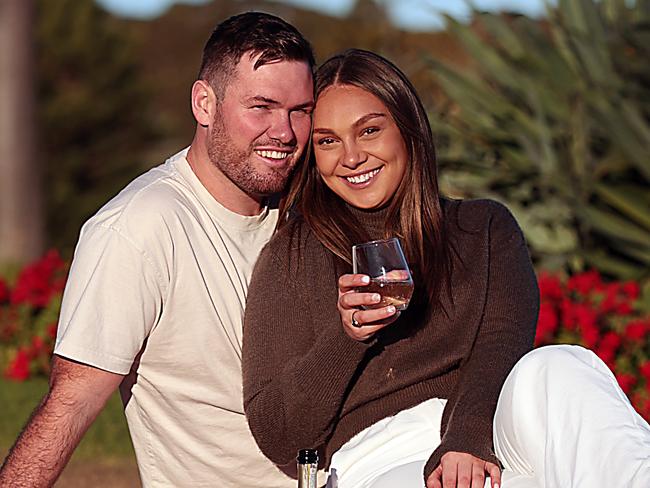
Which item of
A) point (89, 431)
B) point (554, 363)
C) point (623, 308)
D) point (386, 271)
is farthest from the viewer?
point (89, 431)

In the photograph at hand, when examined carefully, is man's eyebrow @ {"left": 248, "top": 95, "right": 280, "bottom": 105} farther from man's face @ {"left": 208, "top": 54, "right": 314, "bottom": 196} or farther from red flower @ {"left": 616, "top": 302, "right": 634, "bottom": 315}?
red flower @ {"left": 616, "top": 302, "right": 634, "bottom": 315}

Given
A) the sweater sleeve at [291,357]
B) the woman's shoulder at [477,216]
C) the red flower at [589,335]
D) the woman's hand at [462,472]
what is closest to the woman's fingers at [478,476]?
the woman's hand at [462,472]

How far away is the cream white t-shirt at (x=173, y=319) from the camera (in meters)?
3.36

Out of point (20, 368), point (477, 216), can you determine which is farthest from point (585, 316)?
point (20, 368)

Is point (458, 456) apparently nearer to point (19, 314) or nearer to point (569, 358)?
point (569, 358)

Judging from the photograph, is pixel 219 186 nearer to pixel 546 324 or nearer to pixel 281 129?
pixel 281 129

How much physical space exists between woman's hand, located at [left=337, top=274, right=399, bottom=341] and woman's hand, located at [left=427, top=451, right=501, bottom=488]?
41 cm

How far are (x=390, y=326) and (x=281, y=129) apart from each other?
69cm

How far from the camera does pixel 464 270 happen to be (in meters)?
3.75

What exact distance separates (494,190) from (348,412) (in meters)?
4.31

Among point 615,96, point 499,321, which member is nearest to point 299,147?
point 499,321

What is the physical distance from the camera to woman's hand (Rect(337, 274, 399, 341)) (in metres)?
3.09

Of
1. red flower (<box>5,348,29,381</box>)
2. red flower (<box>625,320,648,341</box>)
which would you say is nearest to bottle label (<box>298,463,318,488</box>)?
red flower (<box>625,320,648,341</box>)

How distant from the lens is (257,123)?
3658mm
